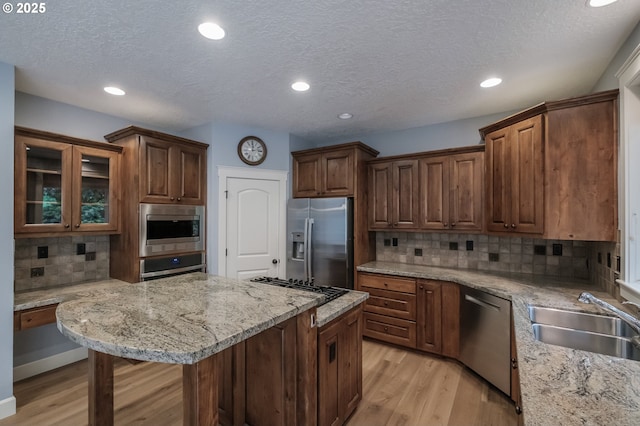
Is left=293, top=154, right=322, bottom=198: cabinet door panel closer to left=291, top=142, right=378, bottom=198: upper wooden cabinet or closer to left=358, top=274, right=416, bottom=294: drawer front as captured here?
left=291, top=142, right=378, bottom=198: upper wooden cabinet

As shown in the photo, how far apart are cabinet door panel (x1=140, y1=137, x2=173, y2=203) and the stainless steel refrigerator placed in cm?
152

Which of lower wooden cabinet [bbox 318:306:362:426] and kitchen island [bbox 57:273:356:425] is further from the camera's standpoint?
lower wooden cabinet [bbox 318:306:362:426]

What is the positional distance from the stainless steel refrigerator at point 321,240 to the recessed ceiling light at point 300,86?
141cm

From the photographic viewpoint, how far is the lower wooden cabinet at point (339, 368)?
176 cm

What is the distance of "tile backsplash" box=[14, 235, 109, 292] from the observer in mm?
2676

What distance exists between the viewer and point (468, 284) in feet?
8.95

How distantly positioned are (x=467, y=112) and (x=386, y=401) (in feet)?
9.77

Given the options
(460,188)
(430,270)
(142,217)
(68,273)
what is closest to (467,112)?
(460,188)

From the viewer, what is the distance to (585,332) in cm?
158

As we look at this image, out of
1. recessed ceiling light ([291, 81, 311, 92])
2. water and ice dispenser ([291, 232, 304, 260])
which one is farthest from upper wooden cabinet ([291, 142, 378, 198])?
recessed ceiling light ([291, 81, 311, 92])

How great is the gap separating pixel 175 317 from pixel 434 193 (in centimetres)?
Answer: 293

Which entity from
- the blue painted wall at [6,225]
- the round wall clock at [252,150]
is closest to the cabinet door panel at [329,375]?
the blue painted wall at [6,225]

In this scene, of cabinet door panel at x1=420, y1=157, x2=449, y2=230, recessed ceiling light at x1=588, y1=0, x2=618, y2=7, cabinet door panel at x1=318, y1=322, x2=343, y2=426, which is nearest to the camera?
recessed ceiling light at x1=588, y1=0, x2=618, y2=7

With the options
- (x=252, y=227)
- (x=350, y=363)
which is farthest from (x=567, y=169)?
(x=252, y=227)
